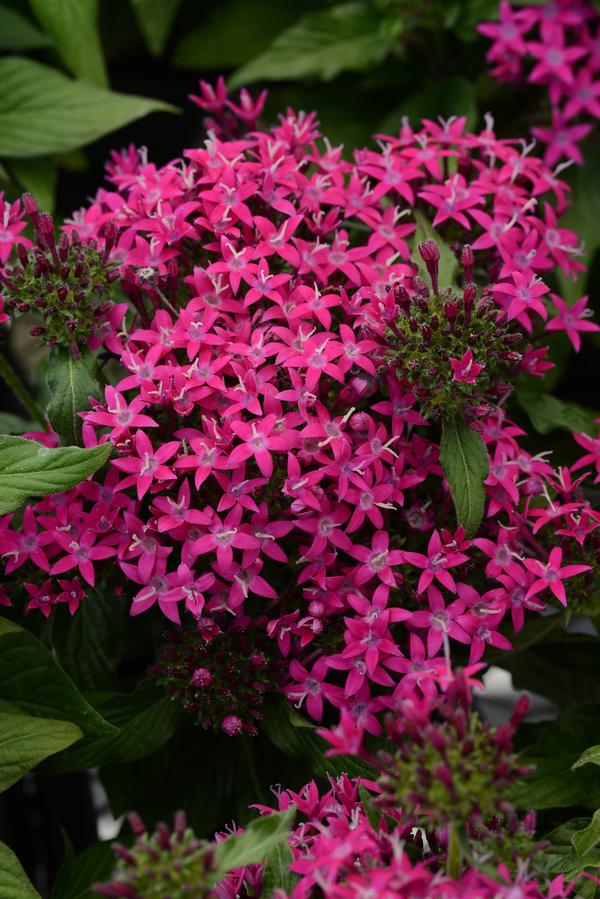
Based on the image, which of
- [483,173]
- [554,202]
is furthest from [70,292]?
[554,202]

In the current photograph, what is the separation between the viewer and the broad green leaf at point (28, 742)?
788 mm

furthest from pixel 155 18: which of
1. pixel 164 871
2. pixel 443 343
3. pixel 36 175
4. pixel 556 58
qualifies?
pixel 164 871

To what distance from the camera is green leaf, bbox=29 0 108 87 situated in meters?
1.30

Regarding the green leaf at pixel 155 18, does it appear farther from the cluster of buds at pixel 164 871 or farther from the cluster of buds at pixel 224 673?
the cluster of buds at pixel 164 871

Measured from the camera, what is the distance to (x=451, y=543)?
808 mm

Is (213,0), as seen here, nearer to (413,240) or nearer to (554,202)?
(554,202)

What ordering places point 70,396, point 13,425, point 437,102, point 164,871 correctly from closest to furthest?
point 164,871 < point 70,396 < point 13,425 < point 437,102

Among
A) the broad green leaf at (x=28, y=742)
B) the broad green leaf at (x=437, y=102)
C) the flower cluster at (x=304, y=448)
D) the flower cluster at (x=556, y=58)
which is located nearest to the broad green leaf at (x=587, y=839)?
the flower cluster at (x=304, y=448)

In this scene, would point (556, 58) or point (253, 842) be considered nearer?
point (253, 842)

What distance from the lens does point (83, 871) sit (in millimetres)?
891

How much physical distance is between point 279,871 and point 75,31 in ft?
3.38

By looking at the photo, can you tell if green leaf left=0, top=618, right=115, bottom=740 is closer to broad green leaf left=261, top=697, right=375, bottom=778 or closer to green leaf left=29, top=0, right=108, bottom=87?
broad green leaf left=261, top=697, right=375, bottom=778

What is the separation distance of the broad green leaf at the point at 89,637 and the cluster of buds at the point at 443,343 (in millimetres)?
349

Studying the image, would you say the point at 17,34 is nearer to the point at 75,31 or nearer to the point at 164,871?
the point at 75,31
